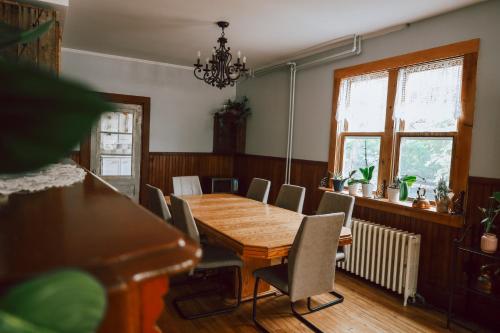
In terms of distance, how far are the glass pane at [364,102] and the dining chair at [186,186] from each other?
203cm

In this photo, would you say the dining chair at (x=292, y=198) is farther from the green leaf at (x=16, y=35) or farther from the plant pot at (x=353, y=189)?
the green leaf at (x=16, y=35)

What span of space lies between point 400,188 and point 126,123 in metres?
4.24

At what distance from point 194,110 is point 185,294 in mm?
3718

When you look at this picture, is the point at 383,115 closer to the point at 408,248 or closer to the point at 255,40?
the point at 408,248

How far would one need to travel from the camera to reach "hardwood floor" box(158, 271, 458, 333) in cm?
255

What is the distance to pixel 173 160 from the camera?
5.85 metres

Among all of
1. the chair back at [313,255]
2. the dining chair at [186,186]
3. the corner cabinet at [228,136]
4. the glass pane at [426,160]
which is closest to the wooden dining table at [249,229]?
the chair back at [313,255]

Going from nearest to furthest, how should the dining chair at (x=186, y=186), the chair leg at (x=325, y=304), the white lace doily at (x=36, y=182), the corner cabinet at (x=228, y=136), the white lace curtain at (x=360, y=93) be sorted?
the white lace doily at (x=36, y=182) < the chair leg at (x=325, y=304) < the white lace curtain at (x=360, y=93) < the dining chair at (x=186, y=186) < the corner cabinet at (x=228, y=136)

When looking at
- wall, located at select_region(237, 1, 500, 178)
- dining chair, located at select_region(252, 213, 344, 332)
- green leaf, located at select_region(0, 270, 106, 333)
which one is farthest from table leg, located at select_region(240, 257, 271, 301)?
green leaf, located at select_region(0, 270, 106, 333)

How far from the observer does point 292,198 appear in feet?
12.3

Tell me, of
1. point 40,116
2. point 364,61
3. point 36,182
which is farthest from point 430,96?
point 40,116

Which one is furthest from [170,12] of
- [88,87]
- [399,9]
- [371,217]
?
[88,87]

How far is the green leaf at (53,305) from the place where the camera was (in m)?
0.23

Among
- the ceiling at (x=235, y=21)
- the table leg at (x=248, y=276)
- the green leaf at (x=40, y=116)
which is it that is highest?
the ceiling at (x=235, y=21)
